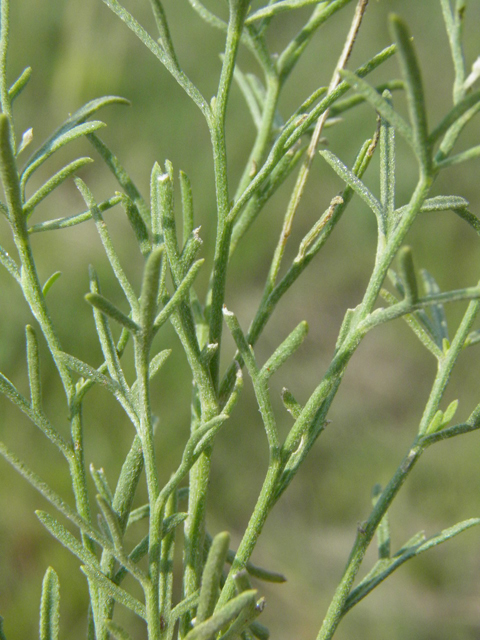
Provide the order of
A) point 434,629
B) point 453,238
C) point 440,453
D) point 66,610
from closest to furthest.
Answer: point 66,610, point 434,629, point 440,453, point 453,238

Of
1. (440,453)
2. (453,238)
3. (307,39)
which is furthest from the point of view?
(453,238)

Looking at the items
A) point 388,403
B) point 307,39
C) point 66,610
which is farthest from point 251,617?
point 388,403

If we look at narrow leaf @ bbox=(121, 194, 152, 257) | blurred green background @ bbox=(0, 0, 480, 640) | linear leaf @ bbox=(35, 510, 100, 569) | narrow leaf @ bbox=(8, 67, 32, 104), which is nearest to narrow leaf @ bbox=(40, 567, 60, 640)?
linear leaf @ bbox=(35, 510, 100, 569)

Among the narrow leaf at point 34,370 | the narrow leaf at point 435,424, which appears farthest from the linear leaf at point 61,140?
the narrow leaf at point 435,424

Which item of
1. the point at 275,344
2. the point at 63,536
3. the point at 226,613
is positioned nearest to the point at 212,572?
the point at 226,613

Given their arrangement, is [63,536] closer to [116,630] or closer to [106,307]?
[116,630]

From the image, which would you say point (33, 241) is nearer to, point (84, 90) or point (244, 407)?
point (84, 90)

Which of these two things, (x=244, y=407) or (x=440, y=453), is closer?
(x=244, y=407)
